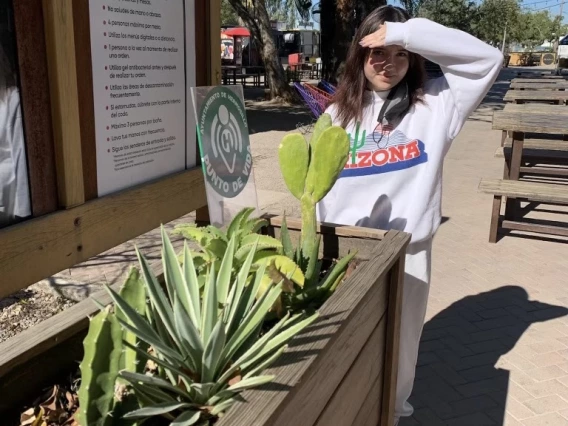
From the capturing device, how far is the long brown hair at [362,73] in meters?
2.34

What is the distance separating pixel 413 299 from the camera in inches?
97.8

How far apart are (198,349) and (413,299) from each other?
146cm

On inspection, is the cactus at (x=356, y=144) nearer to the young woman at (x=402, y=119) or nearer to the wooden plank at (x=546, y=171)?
the young woman at (x=402, y=119)

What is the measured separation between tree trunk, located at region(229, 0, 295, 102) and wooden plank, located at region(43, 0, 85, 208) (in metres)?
14.5

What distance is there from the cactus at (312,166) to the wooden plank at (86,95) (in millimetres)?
662

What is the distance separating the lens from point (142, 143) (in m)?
2.29

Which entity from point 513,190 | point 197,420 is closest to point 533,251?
point 513,190

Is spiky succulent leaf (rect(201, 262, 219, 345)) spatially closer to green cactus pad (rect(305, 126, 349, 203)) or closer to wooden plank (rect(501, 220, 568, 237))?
green cactus pad (rect(305, 126, 349, 203))

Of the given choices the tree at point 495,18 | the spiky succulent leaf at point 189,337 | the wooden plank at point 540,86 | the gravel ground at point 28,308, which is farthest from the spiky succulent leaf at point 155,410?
the tree at point 495,18

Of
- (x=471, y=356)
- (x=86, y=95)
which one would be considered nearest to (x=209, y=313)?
(x=86, y=95)

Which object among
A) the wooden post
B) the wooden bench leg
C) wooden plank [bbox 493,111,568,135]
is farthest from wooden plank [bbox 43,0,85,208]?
wooden plank [bbox 493,111,568,135]

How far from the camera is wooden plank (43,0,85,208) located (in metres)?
1.80

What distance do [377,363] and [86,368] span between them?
44.6 inches

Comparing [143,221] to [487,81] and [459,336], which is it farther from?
[459,336]
